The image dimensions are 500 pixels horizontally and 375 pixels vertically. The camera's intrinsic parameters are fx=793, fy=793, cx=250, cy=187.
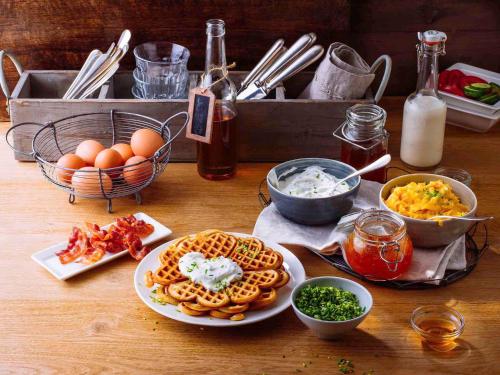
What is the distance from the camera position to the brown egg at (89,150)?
6.40ft

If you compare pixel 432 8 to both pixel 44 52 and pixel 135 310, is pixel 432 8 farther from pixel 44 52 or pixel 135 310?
pixel 135 310

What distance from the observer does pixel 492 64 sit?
2.52 m

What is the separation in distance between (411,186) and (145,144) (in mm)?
660

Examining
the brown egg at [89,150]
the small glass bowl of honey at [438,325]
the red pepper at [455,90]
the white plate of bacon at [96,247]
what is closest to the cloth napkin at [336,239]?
the small glass bowl of honey at [438,325]

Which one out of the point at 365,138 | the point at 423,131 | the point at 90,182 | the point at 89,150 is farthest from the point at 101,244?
the point at 423,131

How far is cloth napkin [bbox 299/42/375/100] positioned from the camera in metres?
2.09

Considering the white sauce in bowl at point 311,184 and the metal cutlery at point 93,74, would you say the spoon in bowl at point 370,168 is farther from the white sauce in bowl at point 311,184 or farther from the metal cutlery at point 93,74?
the metal cutlery at point 93,74

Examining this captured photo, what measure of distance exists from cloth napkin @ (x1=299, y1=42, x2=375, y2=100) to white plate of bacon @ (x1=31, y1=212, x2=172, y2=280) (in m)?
0.62

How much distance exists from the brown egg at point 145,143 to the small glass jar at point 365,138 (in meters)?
0.46

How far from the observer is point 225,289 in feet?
5.00

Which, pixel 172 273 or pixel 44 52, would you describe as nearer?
pixel 172 273

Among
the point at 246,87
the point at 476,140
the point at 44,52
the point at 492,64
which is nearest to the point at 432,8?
the point at 492,64

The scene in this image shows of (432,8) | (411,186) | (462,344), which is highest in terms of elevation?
(432,8)

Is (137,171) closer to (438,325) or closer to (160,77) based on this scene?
(160,77)
